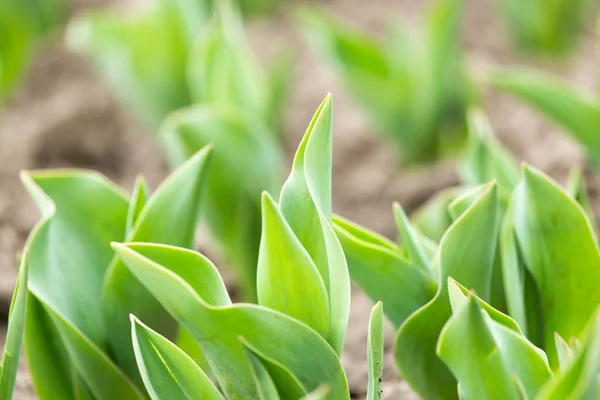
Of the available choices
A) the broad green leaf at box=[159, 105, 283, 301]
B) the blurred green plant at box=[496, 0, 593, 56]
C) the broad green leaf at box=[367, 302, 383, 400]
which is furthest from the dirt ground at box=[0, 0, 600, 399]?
the broad green leaf at box=[367, 302, 383, 400]

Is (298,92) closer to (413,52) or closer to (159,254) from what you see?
(413,52)

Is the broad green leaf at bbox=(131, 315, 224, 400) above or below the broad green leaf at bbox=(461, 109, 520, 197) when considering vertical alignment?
below

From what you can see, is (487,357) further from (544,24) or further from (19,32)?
(19,32)

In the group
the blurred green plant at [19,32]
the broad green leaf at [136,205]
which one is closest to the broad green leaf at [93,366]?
the broad green leaf at [136,205]

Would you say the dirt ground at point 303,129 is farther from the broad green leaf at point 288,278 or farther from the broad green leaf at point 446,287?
the broad green leaf at point 288,278

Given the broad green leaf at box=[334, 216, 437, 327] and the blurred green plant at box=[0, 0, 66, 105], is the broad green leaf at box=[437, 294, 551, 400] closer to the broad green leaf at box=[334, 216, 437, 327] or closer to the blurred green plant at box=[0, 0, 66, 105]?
the broad green leaf at box=[334, 216, 437, 327]

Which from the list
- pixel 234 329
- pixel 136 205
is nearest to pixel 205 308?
pixel 234 329
